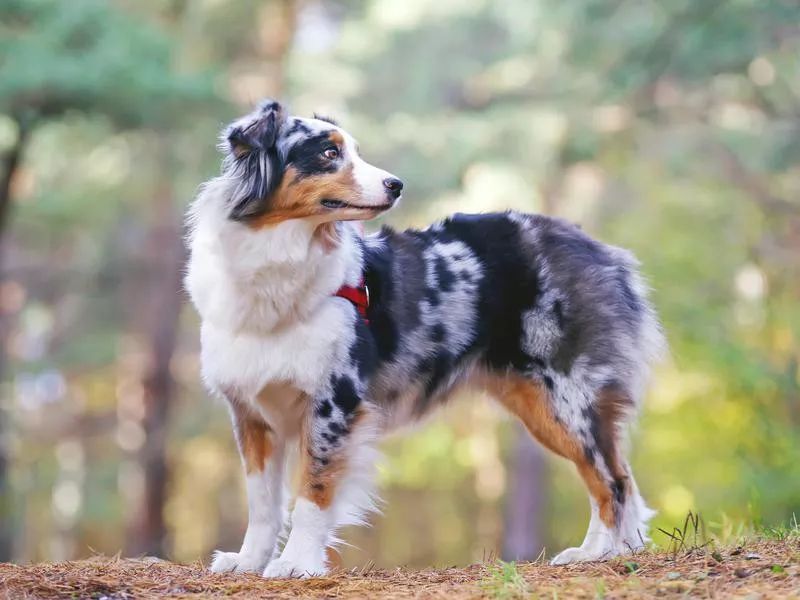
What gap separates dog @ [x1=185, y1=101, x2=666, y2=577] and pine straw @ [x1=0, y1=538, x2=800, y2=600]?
38cm

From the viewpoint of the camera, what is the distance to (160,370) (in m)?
15.6

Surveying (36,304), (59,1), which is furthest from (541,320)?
(36,304)

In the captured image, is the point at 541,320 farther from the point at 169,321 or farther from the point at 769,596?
the point at 169,321

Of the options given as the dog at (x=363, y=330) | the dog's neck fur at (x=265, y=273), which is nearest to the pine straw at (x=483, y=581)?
the dog at (x=363, y=330)

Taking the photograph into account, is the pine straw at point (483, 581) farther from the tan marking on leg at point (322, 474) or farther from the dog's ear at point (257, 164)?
the dog's ear at point (257, 164)

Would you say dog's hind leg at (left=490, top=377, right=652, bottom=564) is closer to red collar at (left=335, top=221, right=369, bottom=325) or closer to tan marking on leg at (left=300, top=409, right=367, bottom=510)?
red collar at (left=335, top=221, right=369, bottom=325)

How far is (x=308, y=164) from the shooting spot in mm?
4742

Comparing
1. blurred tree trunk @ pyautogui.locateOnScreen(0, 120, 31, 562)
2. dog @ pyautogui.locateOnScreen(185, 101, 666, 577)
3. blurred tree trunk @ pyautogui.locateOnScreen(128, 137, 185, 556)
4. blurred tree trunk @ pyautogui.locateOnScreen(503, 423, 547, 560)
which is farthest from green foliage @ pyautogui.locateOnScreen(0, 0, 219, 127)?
blurred tree trunk @ pyautogui.locateOnScreen(503, 423, 547, 560)

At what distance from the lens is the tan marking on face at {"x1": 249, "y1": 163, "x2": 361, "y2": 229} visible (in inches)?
184

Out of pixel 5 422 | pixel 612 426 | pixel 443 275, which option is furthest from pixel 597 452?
pixel 5 422

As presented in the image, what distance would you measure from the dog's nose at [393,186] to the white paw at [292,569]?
170 cm

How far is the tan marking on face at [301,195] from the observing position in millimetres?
4680

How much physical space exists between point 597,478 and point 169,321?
1156cm

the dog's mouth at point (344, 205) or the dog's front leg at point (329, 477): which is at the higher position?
the dog's mouth at point (344, 205)
